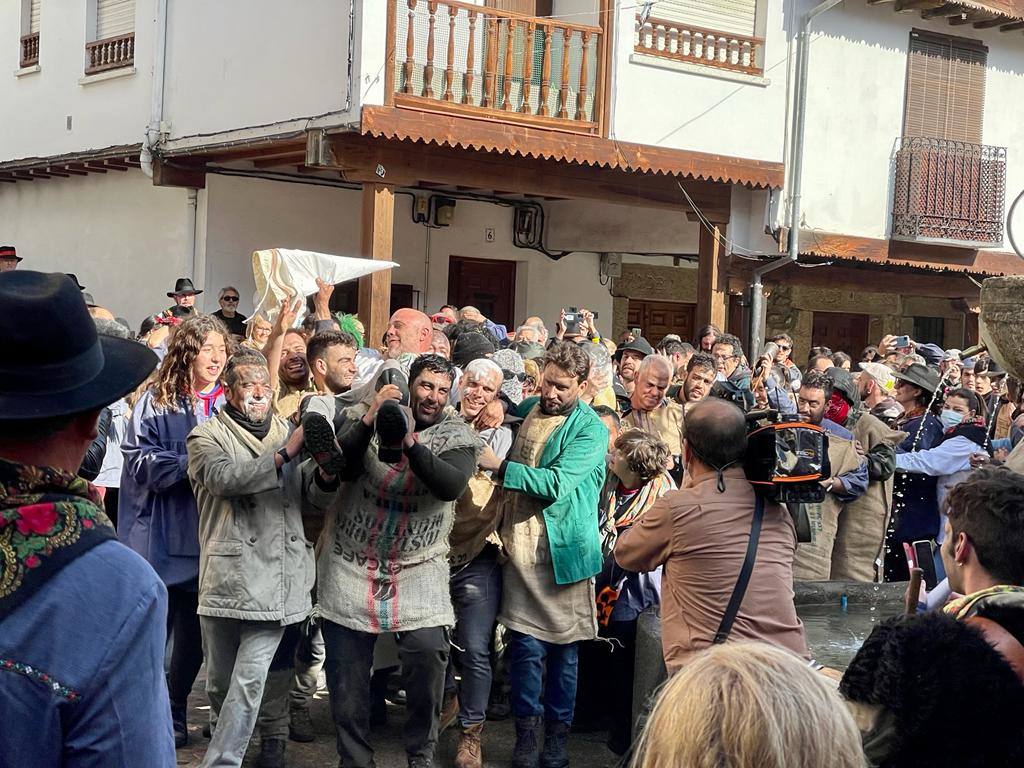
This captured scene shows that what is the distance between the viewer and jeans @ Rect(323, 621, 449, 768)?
4918 millimetres

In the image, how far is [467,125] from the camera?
12641mm

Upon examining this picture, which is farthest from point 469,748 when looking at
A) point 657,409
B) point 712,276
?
point 712,276

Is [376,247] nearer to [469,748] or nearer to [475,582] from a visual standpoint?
[475,582]

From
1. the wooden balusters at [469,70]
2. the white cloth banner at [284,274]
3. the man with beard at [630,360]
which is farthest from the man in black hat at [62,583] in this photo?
the wooden balusters at [469,70]

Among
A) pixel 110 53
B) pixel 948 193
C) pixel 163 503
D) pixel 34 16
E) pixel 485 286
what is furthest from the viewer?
pixel 948 193

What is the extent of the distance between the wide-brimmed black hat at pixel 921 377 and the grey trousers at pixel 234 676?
175 inches

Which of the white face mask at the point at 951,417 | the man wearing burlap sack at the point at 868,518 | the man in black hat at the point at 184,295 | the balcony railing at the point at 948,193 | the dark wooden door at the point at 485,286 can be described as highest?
the balcony railing at the point at 948,193

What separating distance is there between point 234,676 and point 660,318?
1469 cm

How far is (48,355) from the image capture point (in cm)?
194

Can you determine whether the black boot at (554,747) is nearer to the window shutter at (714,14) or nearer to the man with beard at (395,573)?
the man with beard at (395,573)

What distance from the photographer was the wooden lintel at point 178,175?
14617 mm

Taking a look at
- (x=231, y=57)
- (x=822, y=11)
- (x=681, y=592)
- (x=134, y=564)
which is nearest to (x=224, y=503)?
(x=681, y=592)

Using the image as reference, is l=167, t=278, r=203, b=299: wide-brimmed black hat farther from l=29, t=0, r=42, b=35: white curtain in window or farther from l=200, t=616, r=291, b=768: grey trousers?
l=200, t=616, r=291, b=768: grey trousers

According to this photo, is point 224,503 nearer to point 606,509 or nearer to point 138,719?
point 606,509
